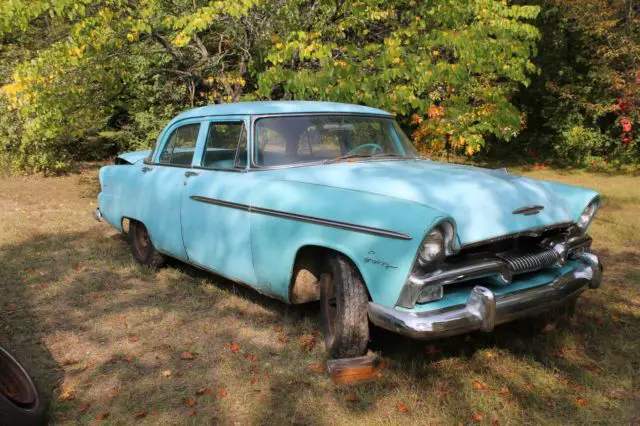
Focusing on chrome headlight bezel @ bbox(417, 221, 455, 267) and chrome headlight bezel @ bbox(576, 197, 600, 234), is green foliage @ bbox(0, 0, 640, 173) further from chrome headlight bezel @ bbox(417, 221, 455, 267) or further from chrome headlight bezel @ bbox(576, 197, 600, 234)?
chrome headlight bezel @ bbox(417, 221, 455, 267)

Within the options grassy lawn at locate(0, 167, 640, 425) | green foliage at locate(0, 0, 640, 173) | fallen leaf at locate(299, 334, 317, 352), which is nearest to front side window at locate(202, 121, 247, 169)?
grassy lawn at locate(0, 167, 640, 425)

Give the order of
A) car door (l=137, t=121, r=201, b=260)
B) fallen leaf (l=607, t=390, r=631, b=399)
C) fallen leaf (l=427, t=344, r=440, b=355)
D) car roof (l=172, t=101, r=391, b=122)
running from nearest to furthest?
→ fallen leaf (l=607, t=390, r=631, b=399) < fallen leaf (l=427, t=344, r=440, b=355) < car roof (l=172, t=101, r=391, b=122) < car door (l=137, t=121, r=201, b=260)

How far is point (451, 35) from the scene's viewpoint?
6.44 meters

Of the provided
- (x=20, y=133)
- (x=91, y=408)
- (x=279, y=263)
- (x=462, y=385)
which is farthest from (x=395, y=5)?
(x=20, y=133)

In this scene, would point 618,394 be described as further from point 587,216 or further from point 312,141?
point 312,141

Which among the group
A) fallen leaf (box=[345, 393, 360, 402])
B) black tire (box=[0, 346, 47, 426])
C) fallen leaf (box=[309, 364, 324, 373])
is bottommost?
fallen leaf (box=[309, 364, 324, 373])

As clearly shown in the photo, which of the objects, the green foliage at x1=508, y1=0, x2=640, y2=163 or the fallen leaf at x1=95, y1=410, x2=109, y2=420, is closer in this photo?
the fallen leaf at x1=95, y1=410, x2=109, y2=420

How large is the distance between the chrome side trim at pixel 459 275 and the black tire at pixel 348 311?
0.34 metres

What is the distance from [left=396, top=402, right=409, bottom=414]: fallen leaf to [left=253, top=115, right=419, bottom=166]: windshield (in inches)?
73.4

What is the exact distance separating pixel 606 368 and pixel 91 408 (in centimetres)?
308

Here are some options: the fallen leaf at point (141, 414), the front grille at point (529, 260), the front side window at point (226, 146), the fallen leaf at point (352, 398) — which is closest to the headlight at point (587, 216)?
the front grille at point (529, 260)

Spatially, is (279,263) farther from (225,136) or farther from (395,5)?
(395,5)

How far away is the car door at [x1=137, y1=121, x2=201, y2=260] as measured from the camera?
184 inches

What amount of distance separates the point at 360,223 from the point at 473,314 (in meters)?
0.77
